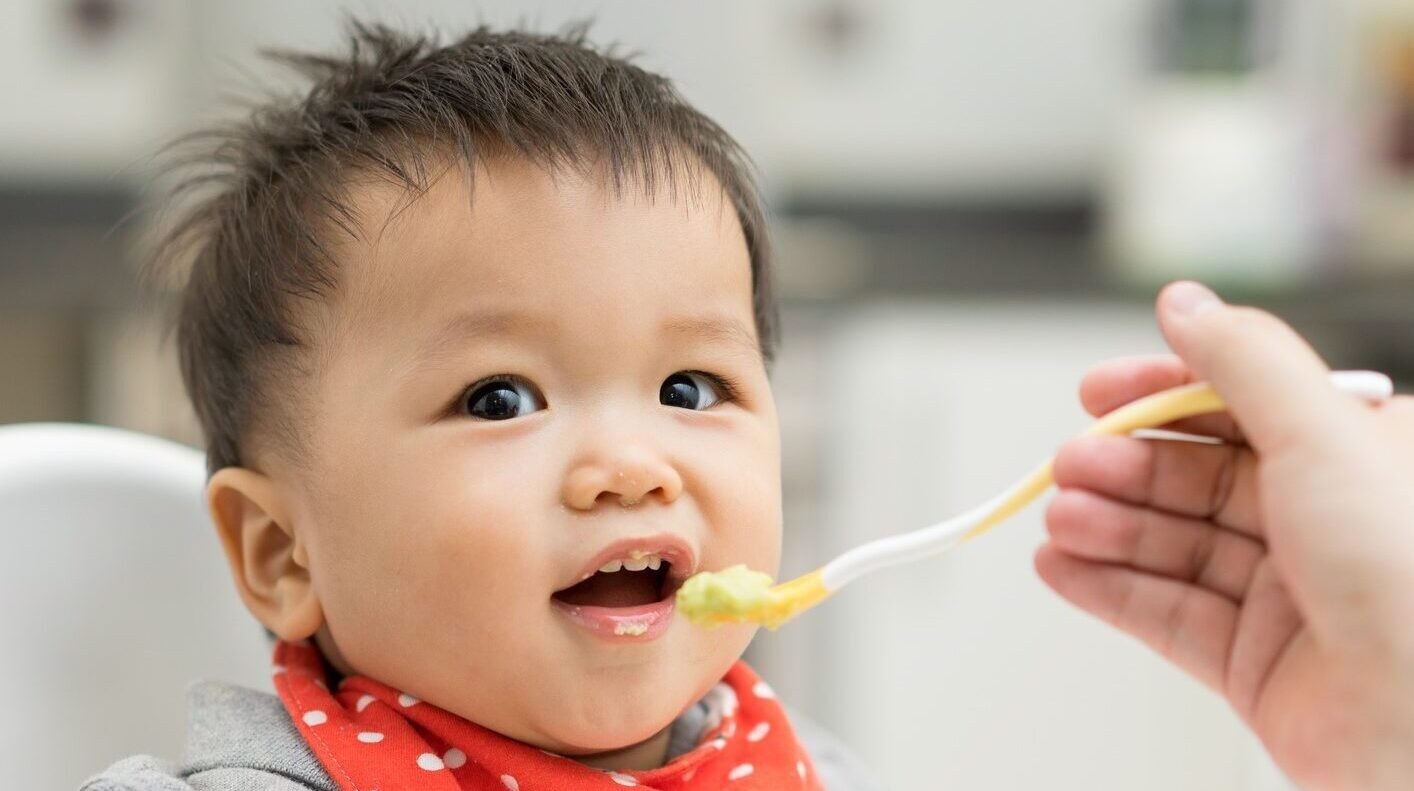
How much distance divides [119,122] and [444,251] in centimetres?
179

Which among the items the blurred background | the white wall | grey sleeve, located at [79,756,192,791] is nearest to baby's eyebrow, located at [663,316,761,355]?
grey sleeve, located at [79,756,192,791]

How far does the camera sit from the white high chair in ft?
2.87

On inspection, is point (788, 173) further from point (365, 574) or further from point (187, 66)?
point (365, 574)

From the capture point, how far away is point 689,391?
834 millimetres

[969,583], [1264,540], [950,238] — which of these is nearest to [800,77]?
[950,238]

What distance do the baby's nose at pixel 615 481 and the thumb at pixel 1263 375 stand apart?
25 centimetres

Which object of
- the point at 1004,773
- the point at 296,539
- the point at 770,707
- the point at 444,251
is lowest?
the point at 1004,773

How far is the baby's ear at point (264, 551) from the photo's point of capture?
2.76ft

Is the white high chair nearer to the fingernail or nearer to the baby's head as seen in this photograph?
the baby's head

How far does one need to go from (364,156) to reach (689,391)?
0.21 metres

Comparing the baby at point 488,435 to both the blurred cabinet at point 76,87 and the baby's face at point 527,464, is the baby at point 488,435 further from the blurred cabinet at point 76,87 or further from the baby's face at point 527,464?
the blurred cabinet at point 76,87

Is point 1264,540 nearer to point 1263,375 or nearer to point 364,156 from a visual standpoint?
point 1263,375

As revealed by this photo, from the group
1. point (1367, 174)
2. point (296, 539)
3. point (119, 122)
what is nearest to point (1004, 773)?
point (1367, 174)

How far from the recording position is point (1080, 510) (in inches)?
32.0
